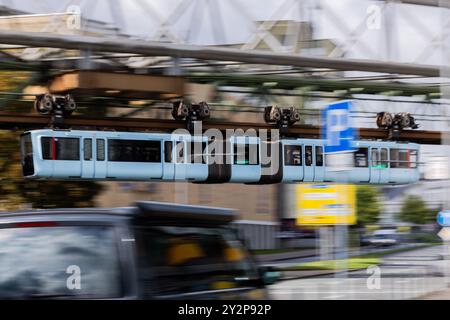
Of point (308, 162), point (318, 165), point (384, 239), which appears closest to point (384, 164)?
point (318, 165)

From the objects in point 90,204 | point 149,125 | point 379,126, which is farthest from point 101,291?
point 379,126

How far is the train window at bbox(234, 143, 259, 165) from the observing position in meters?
27.5

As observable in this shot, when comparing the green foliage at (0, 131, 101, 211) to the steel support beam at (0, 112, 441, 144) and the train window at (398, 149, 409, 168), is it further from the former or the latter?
the train window at (398, 149, 409, 168)

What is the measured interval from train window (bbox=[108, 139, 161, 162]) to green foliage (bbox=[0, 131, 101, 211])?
485 cm

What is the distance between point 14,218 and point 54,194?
24772 mm

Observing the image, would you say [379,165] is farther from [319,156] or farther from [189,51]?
[189,51]

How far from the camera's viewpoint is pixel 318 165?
2862 centimetres

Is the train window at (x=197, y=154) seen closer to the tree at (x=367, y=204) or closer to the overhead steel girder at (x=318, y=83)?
the overhead steel girder at (x=318, y=83)

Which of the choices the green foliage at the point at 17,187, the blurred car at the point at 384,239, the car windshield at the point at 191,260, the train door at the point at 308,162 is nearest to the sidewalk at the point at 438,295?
the car windshield at the point at 191,260

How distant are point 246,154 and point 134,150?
162 inches

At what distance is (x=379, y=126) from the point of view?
3434 cm

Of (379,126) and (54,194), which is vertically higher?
(379,126)

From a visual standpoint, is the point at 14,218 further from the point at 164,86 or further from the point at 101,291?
the point at 164,86

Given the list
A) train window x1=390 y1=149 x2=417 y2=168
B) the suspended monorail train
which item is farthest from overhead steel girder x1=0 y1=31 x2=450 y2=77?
train window x1=390 y1=149 x2=417 y2=168
